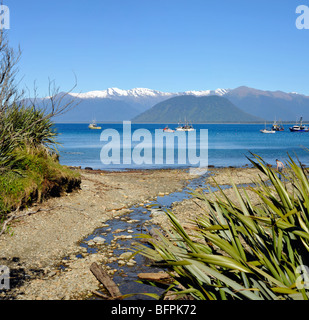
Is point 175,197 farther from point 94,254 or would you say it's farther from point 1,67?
point 1,67

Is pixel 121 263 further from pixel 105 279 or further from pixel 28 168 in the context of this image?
pixel 28 168

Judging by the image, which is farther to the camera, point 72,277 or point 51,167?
point 51,167

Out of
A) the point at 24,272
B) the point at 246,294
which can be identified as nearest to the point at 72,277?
the point at 24,272

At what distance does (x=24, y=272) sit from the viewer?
310 inches

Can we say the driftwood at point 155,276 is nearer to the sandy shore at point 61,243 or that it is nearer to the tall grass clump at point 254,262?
the sandy shore at point 61,243

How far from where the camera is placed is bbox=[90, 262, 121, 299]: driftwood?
702 centimetres

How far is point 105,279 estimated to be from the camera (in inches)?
296

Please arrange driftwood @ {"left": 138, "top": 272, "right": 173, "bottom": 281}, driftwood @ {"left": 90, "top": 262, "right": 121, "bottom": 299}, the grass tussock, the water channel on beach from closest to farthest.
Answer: driftwood @ {"left": 90, "top": 262, "right": 121, "bottom": 299} → the water channel on beach → driftwood @ {"left": 138, "top": 272, "right": 173, "bottom": 281} → the grass tussock

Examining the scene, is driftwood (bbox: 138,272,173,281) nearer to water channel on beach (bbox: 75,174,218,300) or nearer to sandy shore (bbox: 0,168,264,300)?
water channel on beach (bbox: 75,174,218,300)

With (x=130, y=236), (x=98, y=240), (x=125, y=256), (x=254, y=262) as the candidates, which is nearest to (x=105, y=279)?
(x=125, y=256)

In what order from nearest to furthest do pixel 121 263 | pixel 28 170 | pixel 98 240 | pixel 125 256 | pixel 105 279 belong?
pixel 105 279, pixel 121 263, pixel 125 256, pixel 98 240, pixel 28 170

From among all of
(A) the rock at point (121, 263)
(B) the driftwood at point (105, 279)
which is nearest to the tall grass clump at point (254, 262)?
(B) the driftwood at point (105, 279)

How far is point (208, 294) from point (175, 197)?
15.9 m

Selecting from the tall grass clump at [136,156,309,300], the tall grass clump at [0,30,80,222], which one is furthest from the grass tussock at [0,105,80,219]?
the tall grass clump at [136,156,309,300]
